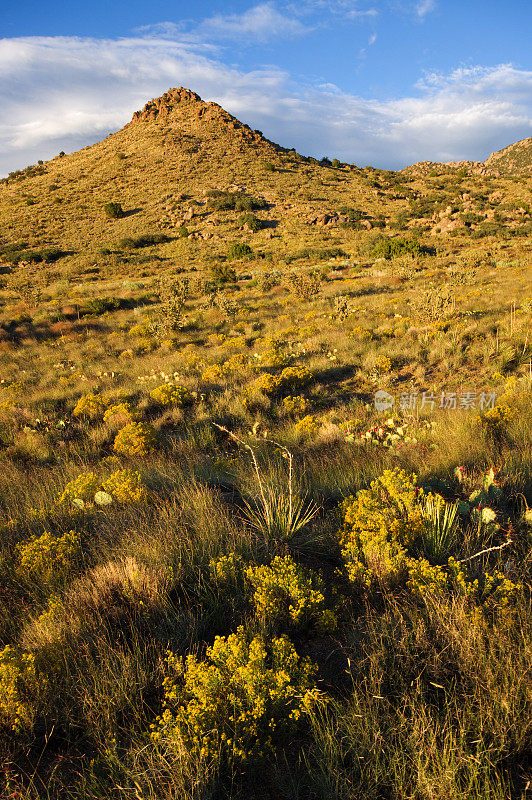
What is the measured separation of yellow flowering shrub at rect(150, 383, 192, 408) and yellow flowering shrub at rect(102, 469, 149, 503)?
11.0ft

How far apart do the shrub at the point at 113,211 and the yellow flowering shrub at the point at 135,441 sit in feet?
144

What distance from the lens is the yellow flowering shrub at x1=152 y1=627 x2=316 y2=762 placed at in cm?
155

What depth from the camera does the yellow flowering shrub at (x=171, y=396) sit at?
725cm

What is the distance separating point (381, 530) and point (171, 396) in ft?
18.3

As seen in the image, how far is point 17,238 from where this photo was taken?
3659cm

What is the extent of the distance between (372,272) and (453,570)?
1954 cm

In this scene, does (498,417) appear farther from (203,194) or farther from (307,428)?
(203,194)

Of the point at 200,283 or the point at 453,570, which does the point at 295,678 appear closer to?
the point at 453,570

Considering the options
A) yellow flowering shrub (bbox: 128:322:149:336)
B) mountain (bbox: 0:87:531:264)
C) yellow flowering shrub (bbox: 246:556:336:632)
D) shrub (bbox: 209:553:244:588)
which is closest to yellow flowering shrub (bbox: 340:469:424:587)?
yellow flowering shrub (bbox: 246:556:336:632)

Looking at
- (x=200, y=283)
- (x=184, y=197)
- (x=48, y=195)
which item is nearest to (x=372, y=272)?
(x=200, y=283)

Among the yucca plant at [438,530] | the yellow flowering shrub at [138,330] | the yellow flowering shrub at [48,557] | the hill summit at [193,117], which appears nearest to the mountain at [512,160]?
the hill summit at [193,117]

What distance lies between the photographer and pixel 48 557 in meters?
2.73

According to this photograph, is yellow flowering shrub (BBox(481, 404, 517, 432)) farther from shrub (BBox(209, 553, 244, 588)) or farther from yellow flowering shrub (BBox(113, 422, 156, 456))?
yellow flowering shrub (BBox(113, 422, 156, 456))

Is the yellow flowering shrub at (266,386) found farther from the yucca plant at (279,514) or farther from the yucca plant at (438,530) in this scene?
the yucca plant at (438,530)
